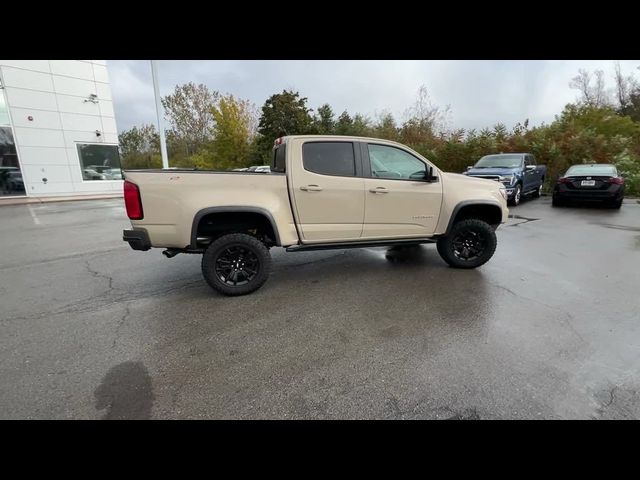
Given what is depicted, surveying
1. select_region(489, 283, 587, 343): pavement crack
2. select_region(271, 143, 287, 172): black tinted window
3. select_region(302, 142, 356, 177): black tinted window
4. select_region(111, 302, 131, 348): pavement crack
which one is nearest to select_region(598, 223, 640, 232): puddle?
select_region(489, 283, 587, 343): pavement crack

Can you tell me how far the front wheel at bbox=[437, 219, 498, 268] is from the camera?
15.7 feet

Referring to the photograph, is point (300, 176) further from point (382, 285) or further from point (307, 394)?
point (307, 394)

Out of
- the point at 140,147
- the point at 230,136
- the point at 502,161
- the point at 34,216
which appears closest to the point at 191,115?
the point at 230,136

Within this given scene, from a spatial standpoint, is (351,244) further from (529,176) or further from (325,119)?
(325,119)

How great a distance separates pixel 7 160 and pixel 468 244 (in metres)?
20.2

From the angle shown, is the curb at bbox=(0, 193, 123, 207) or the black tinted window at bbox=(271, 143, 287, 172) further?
the curb at bbox=(0, 193, 123, 207)

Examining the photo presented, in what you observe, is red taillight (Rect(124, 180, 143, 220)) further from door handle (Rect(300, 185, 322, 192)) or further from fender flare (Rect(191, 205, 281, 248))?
door handle (Rect(300, 185, 322, 192))

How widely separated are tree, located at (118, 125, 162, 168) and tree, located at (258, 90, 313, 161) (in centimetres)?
1338

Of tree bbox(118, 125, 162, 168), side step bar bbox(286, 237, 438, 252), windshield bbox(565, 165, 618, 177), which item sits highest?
tree bbox(118, 125, 162, 168)

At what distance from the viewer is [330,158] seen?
4.28 m

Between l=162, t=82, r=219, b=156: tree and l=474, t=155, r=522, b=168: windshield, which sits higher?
l=162, t=82, r=219, b=156: tree

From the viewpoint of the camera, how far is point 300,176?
4.03 meters

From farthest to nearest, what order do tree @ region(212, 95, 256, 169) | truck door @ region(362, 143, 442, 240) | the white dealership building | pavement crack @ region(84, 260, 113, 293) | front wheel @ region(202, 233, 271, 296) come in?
tree @ region(212, 95, 256, 169)
the white dealership building
pavement crack @ region(84, 260, 113, 293)
truck door @ region(362, 143, 442, 240)
front wheel @ region(202, 233, 271, 296)
